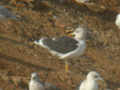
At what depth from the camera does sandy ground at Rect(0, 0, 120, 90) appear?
773cm

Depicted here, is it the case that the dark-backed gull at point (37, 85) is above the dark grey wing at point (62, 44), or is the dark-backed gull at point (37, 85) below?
below

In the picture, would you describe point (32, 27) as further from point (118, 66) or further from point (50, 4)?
point (118, 66)

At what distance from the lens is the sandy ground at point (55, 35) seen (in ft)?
25.4

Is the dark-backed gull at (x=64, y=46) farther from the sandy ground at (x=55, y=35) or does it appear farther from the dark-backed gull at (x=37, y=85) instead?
the dark-backed gull at (x=37, y=85)

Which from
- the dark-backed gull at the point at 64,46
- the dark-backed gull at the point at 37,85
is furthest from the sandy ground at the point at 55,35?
the dark-backed gull at the point at 64,46

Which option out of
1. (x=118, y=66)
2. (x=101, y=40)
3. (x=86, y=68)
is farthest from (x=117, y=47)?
(x=86, y=68)

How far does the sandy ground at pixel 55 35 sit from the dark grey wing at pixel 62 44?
70 centimetres

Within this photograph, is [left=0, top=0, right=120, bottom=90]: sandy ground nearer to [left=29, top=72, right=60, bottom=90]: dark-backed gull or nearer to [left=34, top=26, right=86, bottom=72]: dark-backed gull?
[left=29, top=72, right=60, bottom=90]: dark-backed gull

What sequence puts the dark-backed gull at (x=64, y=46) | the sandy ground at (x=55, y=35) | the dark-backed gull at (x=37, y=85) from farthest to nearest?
the sandy ground at (x=55, y=35) < the dark-backed gull at (x=64, y=46) < the dark-backed gull at (x=37, y=85)

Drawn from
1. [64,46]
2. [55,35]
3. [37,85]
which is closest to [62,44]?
[64,46]

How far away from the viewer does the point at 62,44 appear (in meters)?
7.64

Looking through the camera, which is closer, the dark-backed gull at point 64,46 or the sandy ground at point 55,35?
the dark-backed gull at point 64,46

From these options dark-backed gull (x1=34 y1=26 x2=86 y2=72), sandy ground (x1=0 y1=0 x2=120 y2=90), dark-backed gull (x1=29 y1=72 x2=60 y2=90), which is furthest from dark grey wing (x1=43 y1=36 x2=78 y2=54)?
dark-backed gull (x1=29 y1=72 x2=60 y2=90)

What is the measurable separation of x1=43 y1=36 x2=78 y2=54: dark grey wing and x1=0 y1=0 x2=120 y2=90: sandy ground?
70cm
